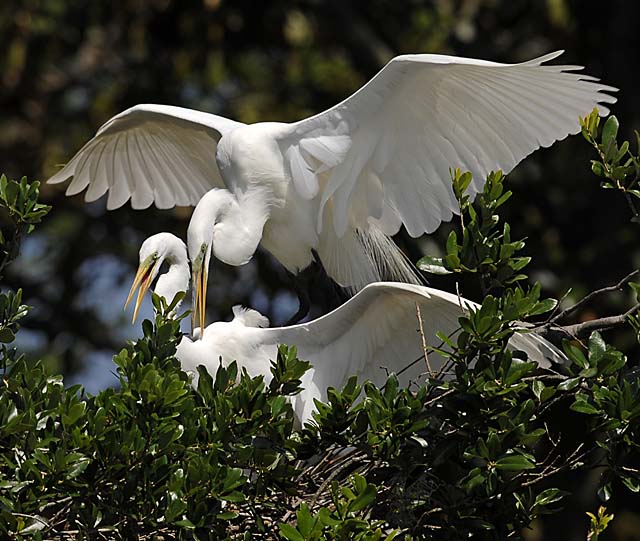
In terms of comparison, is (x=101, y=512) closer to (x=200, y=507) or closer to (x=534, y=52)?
(x=200, y=507)

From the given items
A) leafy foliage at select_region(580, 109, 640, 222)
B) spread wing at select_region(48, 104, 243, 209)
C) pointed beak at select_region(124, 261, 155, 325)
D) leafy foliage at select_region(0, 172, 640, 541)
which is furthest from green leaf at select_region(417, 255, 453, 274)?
spread wing at select_region(48, 104, 243, 209)

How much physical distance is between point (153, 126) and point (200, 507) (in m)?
2.38

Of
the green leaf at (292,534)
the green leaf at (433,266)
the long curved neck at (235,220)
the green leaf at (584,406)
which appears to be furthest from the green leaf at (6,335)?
the green leaf at (584,406)

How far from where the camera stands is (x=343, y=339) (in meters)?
3.71

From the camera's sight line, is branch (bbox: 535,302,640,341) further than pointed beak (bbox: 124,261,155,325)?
No

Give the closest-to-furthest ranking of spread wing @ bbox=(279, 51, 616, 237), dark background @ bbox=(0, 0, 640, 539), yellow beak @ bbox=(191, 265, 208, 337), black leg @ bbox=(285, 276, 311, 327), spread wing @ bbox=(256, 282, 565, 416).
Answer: spread wing @ bbox=(256, 282, 565, 416), spread wing @ bbox=(279, 51, 616, 237), yellow beak @ bbox=(191, 265, 208, 337), black leg @ bbox=(285, 276, 311, 327), dark background @ bbox=(0, 0, 640, 539)

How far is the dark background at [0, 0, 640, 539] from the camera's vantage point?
738cm

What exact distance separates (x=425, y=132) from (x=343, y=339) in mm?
682

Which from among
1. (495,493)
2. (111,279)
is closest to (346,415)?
(495,493)

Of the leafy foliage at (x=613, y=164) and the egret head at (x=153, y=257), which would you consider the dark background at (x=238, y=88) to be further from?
the leafy foliage at (x=613, y=164)

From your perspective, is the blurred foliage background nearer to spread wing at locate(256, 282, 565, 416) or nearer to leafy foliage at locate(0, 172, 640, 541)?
spread wing at locate(256, 282, 565, 416)

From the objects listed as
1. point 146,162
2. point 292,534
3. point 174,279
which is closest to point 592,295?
point 292,534

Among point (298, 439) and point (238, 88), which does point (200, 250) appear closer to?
point (298, 439)

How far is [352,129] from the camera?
3918 mm
